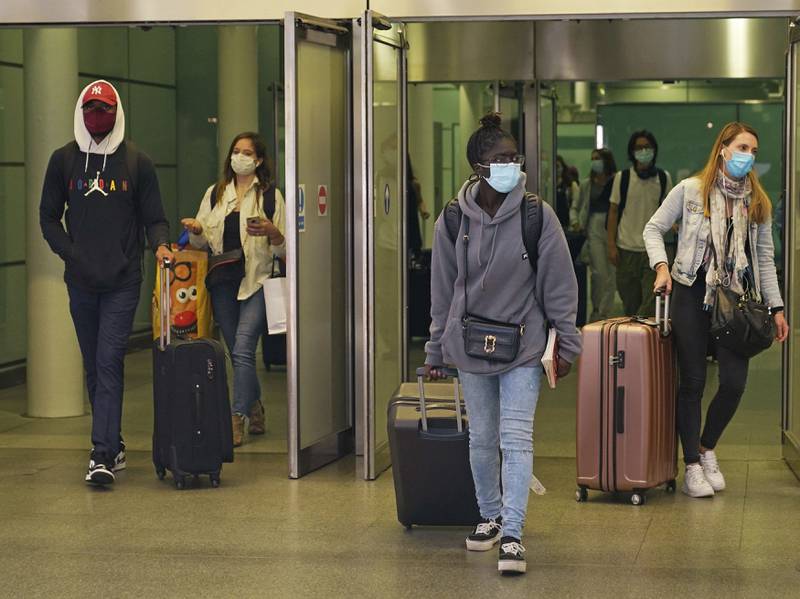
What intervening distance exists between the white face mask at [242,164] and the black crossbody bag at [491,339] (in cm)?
301

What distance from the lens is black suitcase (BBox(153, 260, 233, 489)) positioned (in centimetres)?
693

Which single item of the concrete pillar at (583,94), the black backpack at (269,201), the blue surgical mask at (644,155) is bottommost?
the black backpack at (269,201)

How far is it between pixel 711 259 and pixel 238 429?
2.98 metres

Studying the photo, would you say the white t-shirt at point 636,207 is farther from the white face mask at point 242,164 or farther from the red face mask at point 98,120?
the red face mask at point 98,120

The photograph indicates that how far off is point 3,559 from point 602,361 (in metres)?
2.62

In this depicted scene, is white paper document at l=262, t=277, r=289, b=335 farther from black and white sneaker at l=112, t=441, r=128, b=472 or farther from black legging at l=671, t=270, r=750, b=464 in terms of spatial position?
black legging at l=671, t=270, r=750, b=464

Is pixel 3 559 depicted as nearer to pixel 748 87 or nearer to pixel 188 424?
pixel 188 424

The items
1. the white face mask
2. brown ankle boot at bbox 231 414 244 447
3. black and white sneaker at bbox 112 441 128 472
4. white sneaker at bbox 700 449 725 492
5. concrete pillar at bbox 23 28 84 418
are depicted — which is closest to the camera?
white sneaker at bbox 700 449 725 492

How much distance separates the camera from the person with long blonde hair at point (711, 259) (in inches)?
260

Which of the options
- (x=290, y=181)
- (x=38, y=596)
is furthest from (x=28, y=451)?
(x=38, y=596)

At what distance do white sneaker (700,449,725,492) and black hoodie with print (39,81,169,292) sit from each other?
2.76 meters

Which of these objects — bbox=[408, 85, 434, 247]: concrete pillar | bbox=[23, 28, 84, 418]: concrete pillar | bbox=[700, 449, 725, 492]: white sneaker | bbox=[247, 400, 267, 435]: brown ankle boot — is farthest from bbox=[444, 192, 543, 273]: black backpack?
bbox=[408, 85, 434, 247]: concrete pillar

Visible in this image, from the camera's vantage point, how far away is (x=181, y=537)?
19.7ft

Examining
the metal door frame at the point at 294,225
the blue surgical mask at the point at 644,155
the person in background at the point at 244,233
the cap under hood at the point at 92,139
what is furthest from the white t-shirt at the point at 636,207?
the cap under hood at the point at 92,139
